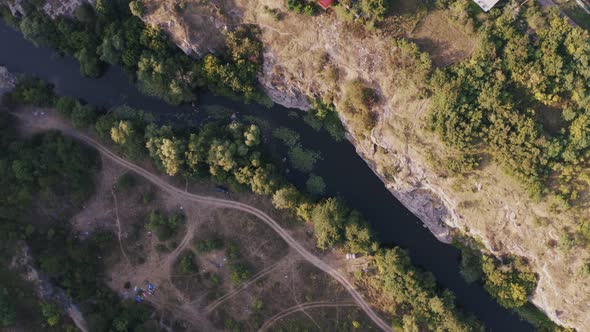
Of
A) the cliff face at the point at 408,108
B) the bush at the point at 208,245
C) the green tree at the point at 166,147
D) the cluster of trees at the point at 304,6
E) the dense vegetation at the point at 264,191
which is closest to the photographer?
the cliff face at the point at 408,108

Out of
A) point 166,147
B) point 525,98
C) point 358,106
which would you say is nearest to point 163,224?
point 166,147

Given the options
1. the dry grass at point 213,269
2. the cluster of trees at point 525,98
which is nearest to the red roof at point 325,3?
the cluster of trees at point 525,98

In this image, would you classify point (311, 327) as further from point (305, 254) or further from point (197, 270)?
point (197, 270)

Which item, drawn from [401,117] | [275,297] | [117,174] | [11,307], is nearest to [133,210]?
[117,174]

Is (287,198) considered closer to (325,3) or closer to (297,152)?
(297,152)

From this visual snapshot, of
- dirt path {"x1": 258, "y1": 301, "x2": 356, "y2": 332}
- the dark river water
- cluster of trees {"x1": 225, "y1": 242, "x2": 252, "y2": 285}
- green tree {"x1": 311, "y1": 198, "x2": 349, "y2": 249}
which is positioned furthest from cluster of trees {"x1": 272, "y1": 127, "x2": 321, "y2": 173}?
dirt path {"x1": 258, "y1": 301, "x2": 356, "y2": 332}

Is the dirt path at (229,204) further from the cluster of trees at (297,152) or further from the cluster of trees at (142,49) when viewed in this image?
the cluster of trees at (142,49)
